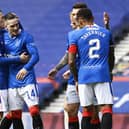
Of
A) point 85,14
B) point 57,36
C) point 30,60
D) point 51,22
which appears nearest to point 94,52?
point 85,14

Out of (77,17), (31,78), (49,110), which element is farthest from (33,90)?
(49,110)

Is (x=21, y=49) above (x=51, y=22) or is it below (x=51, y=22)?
above

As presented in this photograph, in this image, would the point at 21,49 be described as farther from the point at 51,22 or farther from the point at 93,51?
the point at 51,22

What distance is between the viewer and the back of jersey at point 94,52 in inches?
278

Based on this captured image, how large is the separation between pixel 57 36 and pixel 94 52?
653 cm

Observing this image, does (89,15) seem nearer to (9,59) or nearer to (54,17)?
(9,59)

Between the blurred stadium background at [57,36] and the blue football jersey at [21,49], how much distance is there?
61.8 inches

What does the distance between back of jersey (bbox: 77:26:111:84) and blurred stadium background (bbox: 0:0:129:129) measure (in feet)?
8.13

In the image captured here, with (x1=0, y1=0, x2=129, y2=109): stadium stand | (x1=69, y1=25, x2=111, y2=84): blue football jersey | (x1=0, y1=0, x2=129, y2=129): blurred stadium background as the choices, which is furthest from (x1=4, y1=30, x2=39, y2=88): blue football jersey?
(x1=0, y1=0, x2=129, y2=109): stadium stand

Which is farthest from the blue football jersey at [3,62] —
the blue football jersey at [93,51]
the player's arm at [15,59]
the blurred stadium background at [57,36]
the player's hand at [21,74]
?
the blurred stadium background at [57,36]

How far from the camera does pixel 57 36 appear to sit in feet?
44.5

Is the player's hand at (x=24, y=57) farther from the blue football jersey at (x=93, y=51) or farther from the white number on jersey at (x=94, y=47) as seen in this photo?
the white number on jersey at (x=94, y=47)

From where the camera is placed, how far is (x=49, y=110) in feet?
37.8

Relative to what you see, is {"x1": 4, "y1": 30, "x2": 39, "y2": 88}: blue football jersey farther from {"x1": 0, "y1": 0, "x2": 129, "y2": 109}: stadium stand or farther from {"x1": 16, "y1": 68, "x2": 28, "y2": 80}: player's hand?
{"x1": 0, "y1": 0, "x2": 129, "y2": 109}: stadium stand
